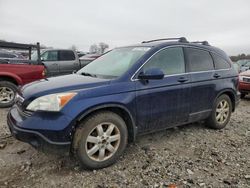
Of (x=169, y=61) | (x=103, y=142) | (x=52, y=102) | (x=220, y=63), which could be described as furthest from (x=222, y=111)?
(x=52, y=102)

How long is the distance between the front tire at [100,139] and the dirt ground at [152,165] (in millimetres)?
152

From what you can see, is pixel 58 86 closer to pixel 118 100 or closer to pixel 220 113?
pixel 118 100

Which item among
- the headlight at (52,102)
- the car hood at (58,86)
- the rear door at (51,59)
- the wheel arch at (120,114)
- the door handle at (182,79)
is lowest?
the wheel arch at (120,114)

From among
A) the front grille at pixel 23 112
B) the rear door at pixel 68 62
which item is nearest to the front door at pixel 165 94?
the front grille at pixel 23 112

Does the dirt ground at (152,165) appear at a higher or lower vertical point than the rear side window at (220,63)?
lower

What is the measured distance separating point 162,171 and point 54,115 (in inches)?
64.5

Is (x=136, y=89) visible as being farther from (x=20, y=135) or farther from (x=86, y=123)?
(x=20, y=135)

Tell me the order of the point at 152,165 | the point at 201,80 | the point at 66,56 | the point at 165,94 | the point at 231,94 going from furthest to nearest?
the point at 66,56, the point at 231,94, the point at 201,80, the point at 165,94, the point at 152,165

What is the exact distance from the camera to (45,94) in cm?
317

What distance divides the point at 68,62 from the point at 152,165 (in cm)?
721

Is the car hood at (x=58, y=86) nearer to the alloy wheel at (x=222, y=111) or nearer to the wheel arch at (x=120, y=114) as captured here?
the wheel arch at (x=120, y=114)

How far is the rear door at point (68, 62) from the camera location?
383 inches

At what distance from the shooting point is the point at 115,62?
4211mm

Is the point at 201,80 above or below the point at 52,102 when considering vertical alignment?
above
